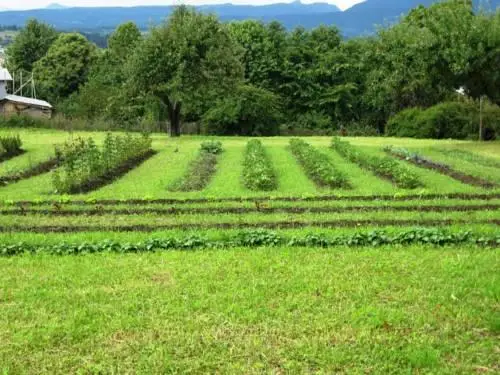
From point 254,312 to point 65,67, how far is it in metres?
62.6

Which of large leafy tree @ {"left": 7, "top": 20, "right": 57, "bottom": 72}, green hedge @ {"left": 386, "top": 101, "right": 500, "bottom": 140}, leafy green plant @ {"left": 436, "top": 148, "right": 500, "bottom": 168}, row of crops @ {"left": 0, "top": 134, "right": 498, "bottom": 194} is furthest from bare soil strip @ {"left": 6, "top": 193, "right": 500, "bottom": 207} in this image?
large leafy tree @ {"left": 7, "top": 20, "right": 57, "bottom": 72}

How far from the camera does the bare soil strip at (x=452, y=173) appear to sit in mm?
15427

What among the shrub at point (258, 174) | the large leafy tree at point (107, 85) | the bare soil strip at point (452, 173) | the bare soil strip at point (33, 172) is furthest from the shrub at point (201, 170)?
the large leafy tree at point (107, 85)

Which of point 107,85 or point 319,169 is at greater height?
point 107,85

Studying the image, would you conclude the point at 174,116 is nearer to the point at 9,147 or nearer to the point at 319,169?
the point at 9,147

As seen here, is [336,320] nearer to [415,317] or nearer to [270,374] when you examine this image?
[415,317]

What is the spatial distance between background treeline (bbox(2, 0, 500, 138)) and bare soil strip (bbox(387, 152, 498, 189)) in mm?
5160

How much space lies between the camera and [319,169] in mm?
17000

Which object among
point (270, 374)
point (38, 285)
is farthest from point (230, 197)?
point (270, 374)

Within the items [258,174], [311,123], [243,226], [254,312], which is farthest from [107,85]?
[254,312]

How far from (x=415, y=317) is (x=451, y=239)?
322 cm

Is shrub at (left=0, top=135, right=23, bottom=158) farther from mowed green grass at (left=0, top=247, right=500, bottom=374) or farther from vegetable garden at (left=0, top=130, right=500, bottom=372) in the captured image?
mowed green grass at (left=0, top=247, right=500, bottom=374)

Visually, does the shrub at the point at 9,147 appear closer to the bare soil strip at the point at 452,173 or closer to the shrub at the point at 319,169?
the shrub at the point at 319,169

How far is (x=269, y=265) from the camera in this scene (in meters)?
7.66
